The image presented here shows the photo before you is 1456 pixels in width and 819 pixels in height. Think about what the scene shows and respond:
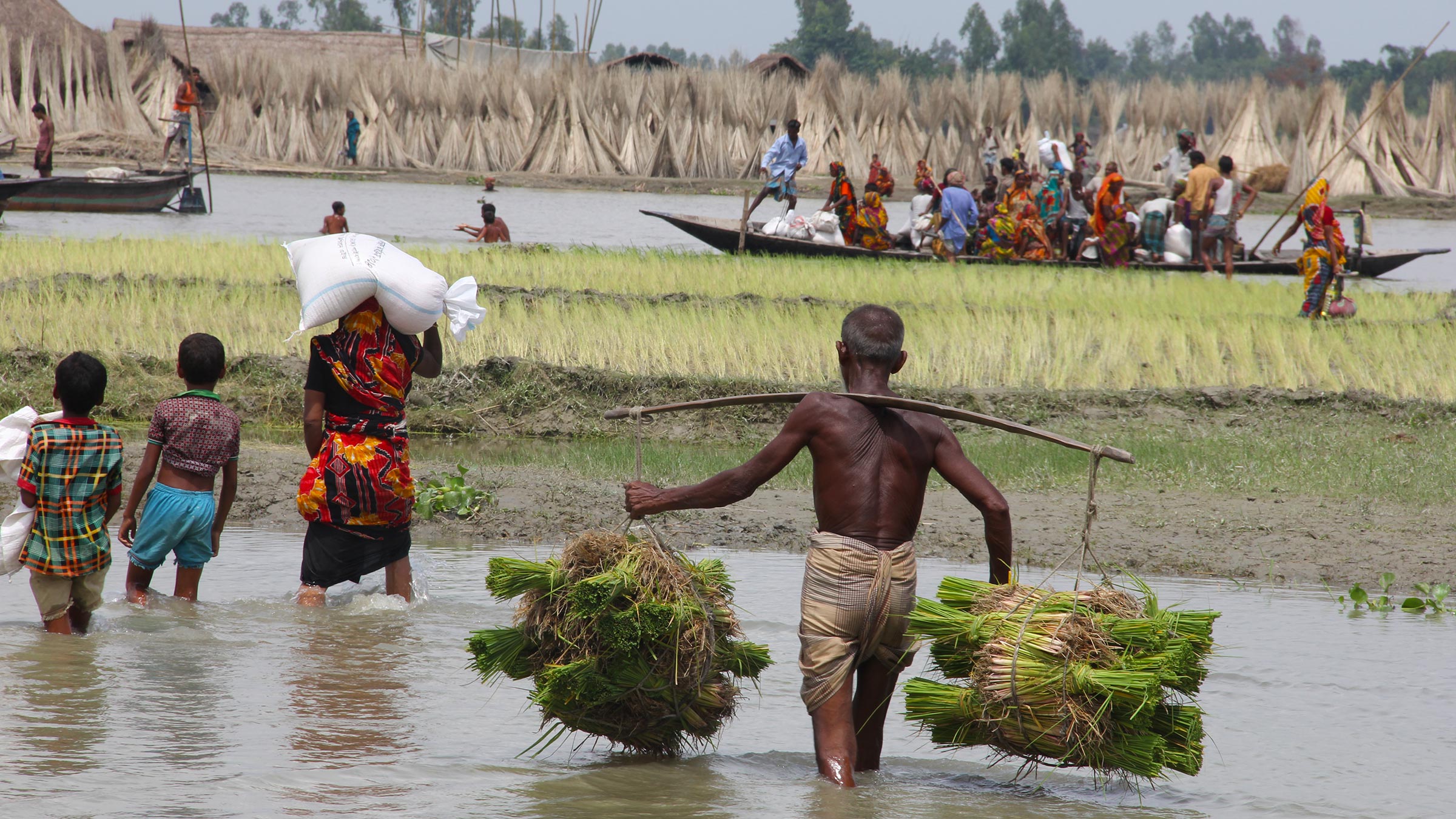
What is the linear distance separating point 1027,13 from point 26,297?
10645 cm

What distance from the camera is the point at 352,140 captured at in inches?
1253

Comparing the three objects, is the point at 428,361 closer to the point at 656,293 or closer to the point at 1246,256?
the point at 656,293

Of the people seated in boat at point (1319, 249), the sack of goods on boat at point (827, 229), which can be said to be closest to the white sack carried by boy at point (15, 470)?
the people seated in boat at point (1319, 249)

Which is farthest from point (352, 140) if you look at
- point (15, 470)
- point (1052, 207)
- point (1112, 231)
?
point (15, 470)

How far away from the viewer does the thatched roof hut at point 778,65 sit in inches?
1626

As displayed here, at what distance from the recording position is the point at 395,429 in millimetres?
4828

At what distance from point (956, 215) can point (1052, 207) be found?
4.35ft

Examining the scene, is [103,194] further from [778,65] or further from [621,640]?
[778,65]

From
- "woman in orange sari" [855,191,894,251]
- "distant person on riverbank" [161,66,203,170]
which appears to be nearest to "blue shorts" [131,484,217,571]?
"woman in orange sari" [855,191,894,251]

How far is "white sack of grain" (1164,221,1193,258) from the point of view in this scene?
17766mm

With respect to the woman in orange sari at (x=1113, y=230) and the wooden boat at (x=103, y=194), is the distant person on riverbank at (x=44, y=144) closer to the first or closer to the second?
the wooden boat at (x=103, y=194)

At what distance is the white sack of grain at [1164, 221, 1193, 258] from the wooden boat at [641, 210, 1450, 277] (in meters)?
0.50

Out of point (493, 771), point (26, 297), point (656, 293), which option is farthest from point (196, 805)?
point (656, 293)

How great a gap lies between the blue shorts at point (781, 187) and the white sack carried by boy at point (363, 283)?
13562 millimetres
